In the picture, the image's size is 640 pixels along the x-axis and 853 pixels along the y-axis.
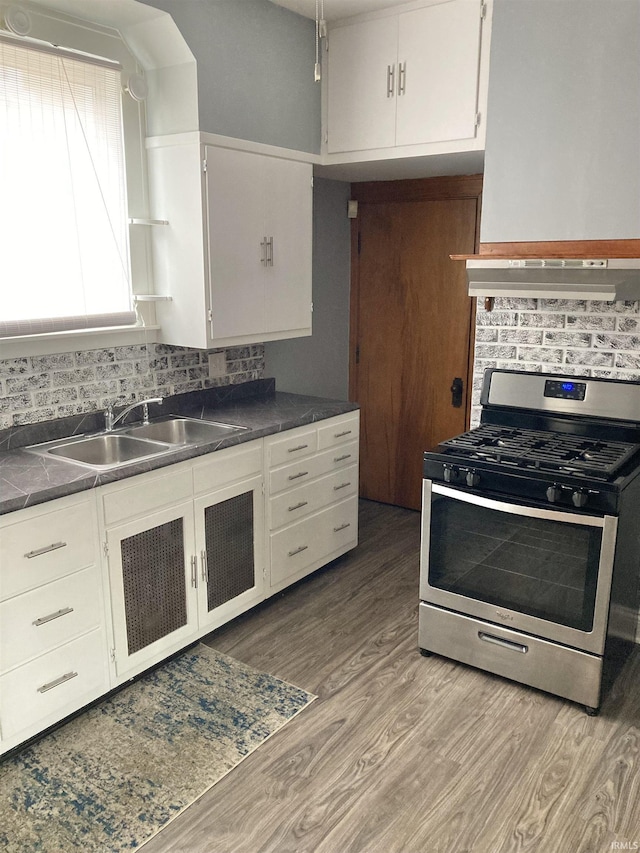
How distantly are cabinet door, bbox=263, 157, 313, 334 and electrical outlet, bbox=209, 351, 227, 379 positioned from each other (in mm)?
341

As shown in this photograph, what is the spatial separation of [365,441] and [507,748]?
2.48 metres

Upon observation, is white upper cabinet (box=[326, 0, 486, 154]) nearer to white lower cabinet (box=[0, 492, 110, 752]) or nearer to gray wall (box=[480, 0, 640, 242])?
gray wall (box=[480, 0, 640, 242])

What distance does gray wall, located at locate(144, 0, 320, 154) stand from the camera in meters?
2.84

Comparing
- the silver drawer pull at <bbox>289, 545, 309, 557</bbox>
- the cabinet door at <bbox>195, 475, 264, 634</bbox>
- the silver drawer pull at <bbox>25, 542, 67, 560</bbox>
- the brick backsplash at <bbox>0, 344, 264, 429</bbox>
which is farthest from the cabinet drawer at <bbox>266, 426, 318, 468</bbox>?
the silver drawer pull at <bbox>25, 542, 67, 560</bbox>

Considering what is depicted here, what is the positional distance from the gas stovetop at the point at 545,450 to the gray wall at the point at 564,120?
79 cm

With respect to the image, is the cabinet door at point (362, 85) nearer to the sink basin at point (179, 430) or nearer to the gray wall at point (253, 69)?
the gray wall at point (253, 69)

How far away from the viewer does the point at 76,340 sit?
9.41 ft

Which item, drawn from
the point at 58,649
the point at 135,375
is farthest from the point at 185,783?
the point at 135,375

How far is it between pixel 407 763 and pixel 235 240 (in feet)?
7.13

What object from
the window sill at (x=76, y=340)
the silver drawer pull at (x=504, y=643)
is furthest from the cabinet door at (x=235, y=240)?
the silver drawer pull at (x=504, y=643)

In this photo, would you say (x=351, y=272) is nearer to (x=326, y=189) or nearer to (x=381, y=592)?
(x=326, y=189)

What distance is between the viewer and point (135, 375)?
314 cm

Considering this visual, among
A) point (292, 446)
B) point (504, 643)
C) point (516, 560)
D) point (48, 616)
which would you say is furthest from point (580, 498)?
point (48, 616)

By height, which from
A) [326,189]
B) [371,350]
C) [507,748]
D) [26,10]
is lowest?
[507,748]
